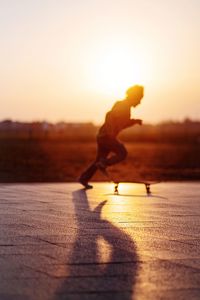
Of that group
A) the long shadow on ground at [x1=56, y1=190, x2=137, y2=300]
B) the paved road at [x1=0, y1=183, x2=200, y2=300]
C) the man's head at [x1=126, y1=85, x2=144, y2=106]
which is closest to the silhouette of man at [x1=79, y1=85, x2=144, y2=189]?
the man's head at [x1=126, y1=85, x2=144, y2=106]

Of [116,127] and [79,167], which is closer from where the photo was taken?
[116,127]

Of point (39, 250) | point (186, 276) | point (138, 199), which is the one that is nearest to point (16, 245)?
point (39, 250)

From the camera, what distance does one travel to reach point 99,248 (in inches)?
371

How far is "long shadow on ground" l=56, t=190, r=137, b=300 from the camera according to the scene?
7.02 m

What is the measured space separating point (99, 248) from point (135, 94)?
9048 mm

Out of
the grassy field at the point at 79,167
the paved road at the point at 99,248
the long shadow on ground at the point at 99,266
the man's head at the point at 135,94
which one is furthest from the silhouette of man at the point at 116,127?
the long shadow on ground at the point at 99,266

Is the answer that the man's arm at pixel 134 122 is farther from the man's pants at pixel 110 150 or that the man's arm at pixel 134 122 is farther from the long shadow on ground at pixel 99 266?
the long shadow on ground at pixel 99 266

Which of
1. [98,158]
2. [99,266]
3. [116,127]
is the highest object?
[99,266]

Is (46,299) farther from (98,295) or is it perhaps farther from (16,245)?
(16,245)

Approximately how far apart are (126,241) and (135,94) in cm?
839

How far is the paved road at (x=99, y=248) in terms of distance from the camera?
7.19 meters

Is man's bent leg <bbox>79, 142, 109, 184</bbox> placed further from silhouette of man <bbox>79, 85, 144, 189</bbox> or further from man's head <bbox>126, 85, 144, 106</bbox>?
man's head <bbox>126, 85, 144, 106</bbox>

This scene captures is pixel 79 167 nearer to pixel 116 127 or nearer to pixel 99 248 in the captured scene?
pixel 116 127

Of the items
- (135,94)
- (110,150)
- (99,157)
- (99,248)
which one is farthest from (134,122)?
(99,248)
